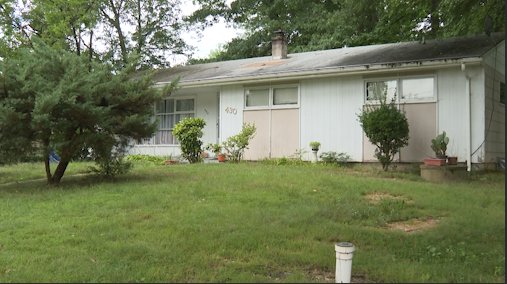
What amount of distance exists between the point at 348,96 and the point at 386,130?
222cm

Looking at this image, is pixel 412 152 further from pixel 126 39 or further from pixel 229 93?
pixel 126 39

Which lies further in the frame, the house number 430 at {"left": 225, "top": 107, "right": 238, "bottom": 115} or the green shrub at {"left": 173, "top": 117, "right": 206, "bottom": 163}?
the house number 430 at {"left": 225, "top": 107, "right": 238, "bottom": 115}

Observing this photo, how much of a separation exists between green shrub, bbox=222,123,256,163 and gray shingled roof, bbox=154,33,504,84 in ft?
5.24

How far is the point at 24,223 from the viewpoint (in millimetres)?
6391

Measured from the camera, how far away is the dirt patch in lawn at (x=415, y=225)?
2.39 m

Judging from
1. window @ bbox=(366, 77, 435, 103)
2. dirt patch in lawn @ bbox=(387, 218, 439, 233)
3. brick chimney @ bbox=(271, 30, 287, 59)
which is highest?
brick chimney @ bbox=(271, 30, 287, 59)

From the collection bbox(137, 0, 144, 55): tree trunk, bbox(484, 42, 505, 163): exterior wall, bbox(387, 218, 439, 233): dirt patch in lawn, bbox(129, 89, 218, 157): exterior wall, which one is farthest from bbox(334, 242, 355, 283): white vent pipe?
bbox(137, 0, 144, 55): tree trunk

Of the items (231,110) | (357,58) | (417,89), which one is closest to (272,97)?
(231,110)

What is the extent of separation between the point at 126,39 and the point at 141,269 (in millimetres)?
25810

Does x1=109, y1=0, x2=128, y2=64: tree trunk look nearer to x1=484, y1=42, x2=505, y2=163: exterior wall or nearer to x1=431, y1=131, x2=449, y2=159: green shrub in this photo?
x1=431, y1=131, x2=449, y2=159: green shrub

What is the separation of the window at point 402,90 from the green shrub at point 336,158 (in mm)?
1564

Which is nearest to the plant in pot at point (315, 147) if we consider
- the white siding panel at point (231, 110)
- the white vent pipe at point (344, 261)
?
the white siding panel at point (231, 110)

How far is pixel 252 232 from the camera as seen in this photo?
176 inches

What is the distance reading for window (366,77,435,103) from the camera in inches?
462
